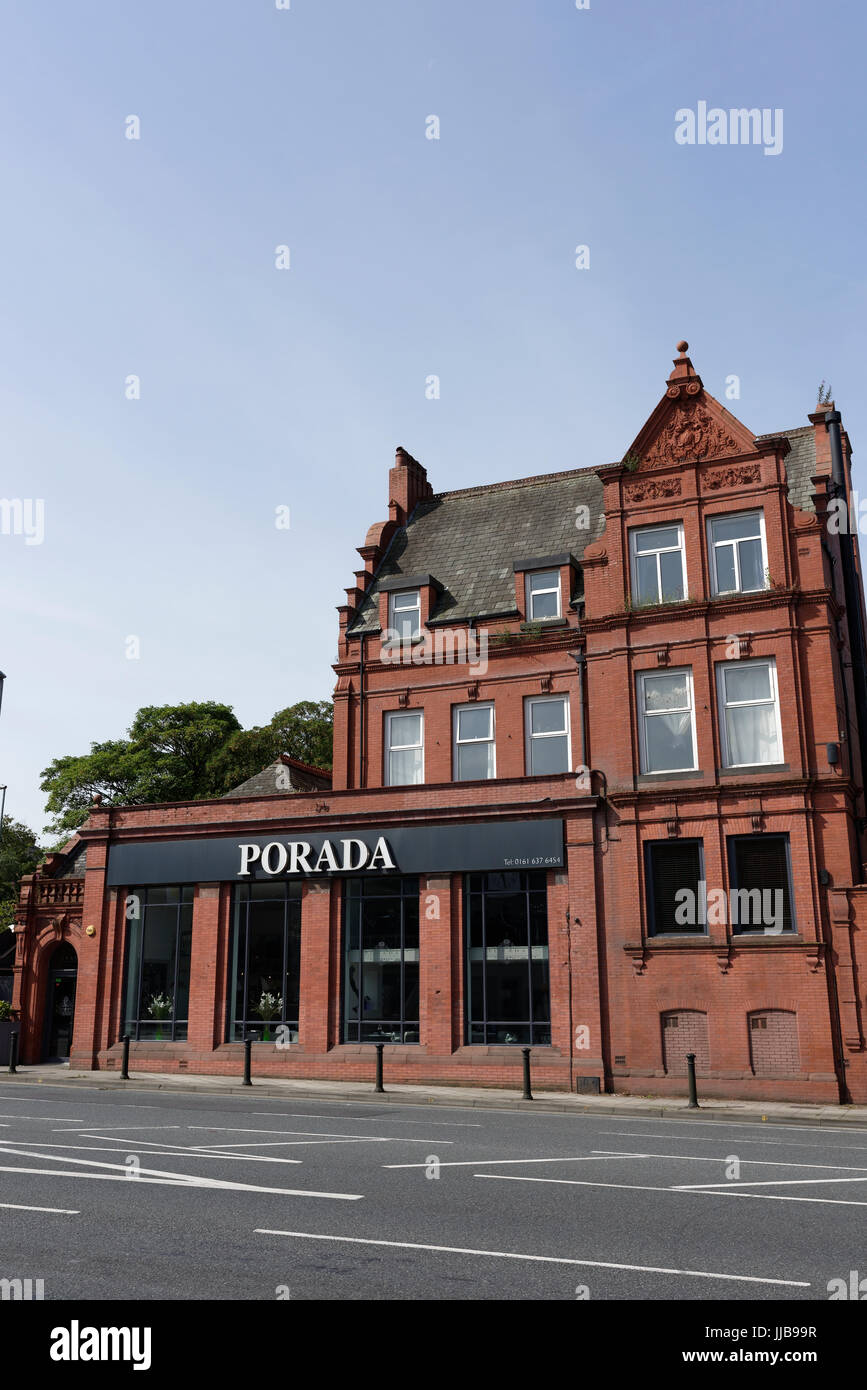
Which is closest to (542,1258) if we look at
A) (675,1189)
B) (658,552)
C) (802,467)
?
(675,1189)

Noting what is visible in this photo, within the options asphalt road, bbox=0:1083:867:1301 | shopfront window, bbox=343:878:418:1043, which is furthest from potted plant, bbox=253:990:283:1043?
asphalt road, bbox=0:1083:867:1301

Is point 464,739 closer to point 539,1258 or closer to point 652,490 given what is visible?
point 652,490

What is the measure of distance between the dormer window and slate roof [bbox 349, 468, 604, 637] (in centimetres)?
61

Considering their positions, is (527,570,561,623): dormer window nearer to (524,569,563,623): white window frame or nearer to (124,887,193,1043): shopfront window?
(524,569,563,623): white window frame

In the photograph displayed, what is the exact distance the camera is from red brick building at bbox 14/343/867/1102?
24125 mm

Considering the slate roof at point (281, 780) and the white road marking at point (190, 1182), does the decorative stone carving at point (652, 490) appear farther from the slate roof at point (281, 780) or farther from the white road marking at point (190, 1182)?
the white road marking at point (190, 1182)

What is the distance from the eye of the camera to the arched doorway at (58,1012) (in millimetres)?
32906

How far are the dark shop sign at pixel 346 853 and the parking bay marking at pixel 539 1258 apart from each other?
17.3m

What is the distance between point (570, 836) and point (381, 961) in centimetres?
574

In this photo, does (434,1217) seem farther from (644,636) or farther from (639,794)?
(644,636)

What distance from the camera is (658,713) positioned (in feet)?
86.0

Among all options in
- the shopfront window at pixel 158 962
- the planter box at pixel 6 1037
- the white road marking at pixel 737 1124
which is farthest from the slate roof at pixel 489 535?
the planter box at pixel 6 1037
